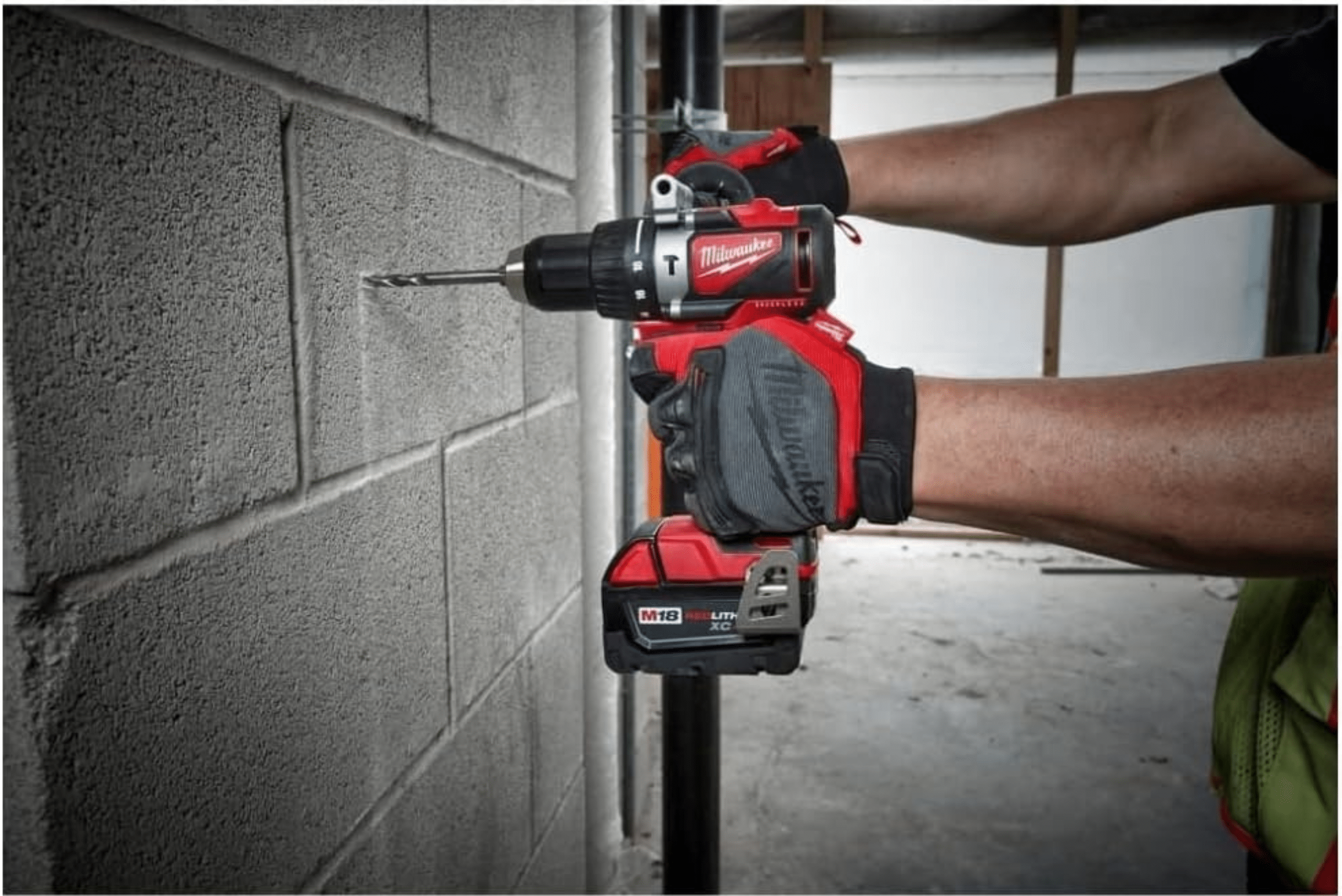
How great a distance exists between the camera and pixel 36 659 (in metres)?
0.54

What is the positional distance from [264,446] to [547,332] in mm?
676

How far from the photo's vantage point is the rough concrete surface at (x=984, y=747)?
2109mm

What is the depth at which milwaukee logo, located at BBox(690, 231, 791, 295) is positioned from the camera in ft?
2.87

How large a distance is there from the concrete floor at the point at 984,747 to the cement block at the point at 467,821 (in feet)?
2.92

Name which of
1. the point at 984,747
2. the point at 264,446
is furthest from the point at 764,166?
the point at 984,747

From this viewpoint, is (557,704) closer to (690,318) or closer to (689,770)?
(689,770)

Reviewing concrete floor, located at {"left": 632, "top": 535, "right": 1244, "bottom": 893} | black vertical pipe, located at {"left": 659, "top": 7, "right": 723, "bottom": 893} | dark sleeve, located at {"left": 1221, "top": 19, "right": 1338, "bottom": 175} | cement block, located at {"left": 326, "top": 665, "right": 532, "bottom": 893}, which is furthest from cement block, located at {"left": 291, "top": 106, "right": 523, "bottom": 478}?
concrete floor, located at {"left": 632, "top": 535, "right": 1244, "bottom": 893}

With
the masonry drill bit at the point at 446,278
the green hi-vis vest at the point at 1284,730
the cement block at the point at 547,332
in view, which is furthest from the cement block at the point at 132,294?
the green hi-vis vest at the point at 1284,730

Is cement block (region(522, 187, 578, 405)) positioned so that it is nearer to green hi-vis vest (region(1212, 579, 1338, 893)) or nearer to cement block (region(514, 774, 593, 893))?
cement block (region(514, 774, 593, 893))

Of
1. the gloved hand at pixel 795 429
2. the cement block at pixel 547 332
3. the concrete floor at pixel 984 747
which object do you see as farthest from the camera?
the concrete floor at pixel 984 747

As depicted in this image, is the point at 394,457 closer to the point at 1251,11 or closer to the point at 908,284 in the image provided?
the point at 908,284

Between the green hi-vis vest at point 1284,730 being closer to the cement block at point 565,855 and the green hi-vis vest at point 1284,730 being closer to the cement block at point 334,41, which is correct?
the cement block at point 565,855

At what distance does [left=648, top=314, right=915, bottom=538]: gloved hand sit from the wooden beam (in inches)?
152

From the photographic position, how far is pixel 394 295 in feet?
→ 3.08
